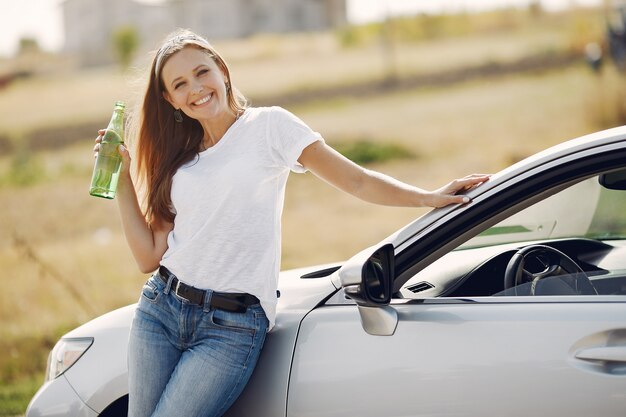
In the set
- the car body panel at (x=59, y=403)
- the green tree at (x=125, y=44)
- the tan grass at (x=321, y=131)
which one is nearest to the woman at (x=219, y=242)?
the car body panel at (x=59, y=403)

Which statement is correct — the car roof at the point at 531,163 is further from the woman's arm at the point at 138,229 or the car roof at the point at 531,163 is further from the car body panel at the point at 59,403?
the car body panel at the point at 59,403

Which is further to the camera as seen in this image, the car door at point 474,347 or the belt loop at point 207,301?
the belt loop at point 207,301

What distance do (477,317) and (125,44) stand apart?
2717 centimetres

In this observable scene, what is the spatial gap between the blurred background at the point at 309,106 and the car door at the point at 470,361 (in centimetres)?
126

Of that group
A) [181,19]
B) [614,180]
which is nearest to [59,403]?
[614,180]

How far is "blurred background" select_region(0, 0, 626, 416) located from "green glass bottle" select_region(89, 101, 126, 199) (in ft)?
0.45

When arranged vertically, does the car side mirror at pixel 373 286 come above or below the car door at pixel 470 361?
above

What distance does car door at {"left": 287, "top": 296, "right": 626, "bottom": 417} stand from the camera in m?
2.32

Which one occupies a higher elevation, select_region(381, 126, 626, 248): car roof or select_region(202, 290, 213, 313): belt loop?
select_region(381, 126, 626, 248): car roof

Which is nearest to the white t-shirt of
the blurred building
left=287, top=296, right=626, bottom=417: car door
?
left=287, top=296, right=626, bottom=417: car door

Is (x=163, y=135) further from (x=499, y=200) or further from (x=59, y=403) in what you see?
(x=499, y=200)

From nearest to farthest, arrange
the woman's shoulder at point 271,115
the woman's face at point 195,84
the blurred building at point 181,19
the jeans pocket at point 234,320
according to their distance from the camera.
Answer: the jeans pocket at point 234,320 → the woman's shoulder at point 271,115 → the woman's face at point 195,84 → the blurred building at point 181,19

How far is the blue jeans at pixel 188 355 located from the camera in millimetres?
2684

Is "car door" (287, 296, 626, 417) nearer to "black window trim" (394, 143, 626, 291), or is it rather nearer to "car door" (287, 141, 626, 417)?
"car door" (287, 141, 626, 417)
